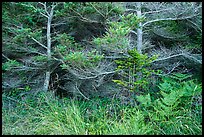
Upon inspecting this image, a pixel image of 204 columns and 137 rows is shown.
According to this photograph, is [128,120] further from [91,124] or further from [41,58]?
[41,58]

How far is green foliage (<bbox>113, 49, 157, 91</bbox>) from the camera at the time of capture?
4099 millimetres

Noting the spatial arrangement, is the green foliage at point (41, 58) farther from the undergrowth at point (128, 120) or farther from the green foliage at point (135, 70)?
the green foliage at point (135, 70)

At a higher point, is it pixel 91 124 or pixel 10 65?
pixel 10 65

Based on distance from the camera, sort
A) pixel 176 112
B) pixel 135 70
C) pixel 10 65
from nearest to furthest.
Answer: pixel 176 112 → pixel 135 70 → pixel 10 65

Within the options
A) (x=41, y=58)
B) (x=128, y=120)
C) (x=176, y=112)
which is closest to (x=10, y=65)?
(x=41, y=58)

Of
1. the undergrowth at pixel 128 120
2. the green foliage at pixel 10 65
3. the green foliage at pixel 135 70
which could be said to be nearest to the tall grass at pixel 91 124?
the undergrowth at pixel 128 120

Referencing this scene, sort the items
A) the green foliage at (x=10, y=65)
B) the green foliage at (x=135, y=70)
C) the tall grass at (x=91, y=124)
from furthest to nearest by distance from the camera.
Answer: the green foliage at (x=10, y=65), the green foliage at (x=135, y=70), the tall grass at (x=91, y=124)

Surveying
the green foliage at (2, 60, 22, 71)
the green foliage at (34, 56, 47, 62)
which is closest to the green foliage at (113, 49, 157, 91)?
the green foliage at (34, 56, 47, 62)

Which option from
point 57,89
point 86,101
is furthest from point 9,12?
point 86,101

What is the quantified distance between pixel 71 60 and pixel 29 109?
132 centimetres

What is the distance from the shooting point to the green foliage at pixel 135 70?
4.10m

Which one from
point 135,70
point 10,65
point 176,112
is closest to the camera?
point 176,112

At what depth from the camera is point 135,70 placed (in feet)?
14.3

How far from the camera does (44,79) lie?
18.2 ft
